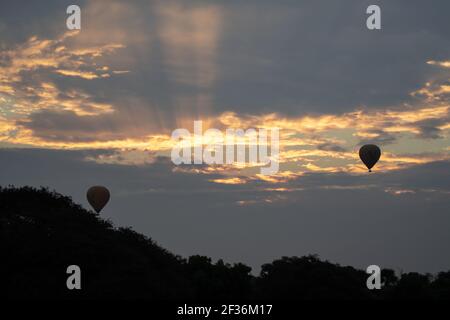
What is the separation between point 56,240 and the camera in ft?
161

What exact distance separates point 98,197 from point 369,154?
3188 centimetres

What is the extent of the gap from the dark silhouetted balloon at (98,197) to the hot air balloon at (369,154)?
30324 mm

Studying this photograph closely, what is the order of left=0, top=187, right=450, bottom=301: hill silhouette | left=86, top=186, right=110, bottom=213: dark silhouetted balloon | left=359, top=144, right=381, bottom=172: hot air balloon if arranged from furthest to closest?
1. left=86, top=186, right=110, bottom=213: dark silhouetted balloon
2. left=359, top=144, right=381, bottom=172: hot air balloon
3. left=0, top=187, right=450, bottom=301: hill silhouette

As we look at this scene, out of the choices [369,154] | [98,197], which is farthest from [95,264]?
[369,154]

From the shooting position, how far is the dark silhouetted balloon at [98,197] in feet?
259

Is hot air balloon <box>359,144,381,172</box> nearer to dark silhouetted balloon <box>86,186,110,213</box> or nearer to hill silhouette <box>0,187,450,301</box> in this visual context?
hill silhouette <box>0,187,450,301</box>

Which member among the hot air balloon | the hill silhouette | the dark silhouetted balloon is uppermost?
the hot air balloon

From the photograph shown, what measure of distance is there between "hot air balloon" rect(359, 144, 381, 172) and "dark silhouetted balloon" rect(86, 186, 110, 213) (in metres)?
30.3

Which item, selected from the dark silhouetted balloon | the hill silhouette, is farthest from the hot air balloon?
the dark silhouetted balloon

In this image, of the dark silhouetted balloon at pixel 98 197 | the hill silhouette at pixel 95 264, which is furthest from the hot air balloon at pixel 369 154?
the dark silhouetted balloon at pixel 98 197

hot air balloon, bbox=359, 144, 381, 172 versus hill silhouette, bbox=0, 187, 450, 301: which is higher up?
hot air balloon, bbox=359, 144, 381, 172

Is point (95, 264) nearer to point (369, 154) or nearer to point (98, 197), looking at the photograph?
point (98, 197)

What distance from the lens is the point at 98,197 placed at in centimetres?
7981

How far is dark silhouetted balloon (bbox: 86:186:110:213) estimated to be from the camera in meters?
79.0
